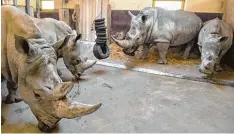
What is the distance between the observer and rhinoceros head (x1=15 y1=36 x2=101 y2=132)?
173 centimetres

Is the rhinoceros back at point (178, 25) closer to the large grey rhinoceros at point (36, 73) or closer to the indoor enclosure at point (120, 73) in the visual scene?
the indoor enclosure at point (120, 73)

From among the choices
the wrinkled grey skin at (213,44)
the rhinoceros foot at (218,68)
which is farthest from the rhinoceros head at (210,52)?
the rhinoceros foot at (218,68)

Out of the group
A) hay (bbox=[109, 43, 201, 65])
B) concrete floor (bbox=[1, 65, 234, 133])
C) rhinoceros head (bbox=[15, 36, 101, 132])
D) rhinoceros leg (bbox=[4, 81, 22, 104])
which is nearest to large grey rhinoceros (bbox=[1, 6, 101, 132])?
rhinoceros head (bbox=[15, 36, 101, 132])

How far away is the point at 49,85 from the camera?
72.1 inches

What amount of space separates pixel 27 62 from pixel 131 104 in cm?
151

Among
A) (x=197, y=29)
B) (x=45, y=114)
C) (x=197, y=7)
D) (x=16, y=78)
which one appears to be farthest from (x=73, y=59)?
(x=197, y=7)

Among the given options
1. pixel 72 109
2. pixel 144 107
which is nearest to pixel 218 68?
pixel 144 107

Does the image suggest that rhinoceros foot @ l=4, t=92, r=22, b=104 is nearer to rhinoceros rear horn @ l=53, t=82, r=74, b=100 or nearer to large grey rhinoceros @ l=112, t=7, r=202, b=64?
rhinoceros rear horn @ l=53, t=82, r=74, b=100

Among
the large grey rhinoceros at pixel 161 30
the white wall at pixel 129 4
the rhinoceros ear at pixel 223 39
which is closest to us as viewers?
the rhinoceros ear at pixel 223 39

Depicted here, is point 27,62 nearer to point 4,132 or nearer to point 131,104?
point 4,132

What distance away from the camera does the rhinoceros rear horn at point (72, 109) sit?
1671 mm

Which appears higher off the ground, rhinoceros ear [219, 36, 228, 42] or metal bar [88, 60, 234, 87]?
rhinoceros ear [219, 36, 228, 42]

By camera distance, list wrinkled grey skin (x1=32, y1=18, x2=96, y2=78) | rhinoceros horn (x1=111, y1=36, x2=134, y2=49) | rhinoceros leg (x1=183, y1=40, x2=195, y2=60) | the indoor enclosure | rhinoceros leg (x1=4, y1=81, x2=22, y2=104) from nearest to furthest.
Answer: the indoor enclosure → rhinoceros leg (x1=4, y1=81, x2=22, y2=104) → wrinkled grey skin (x1=32, y1=18, x2=96, y2=78) → rhinoceros horn (x1=111, y1=36, x2=134, y2=49) → rhinoceros leg (x1=183, y1=40, x2=195, y2=60)

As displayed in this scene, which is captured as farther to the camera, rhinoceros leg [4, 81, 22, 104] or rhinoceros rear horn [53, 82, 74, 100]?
rhinoceros leg [4, 81, 22, 104]
